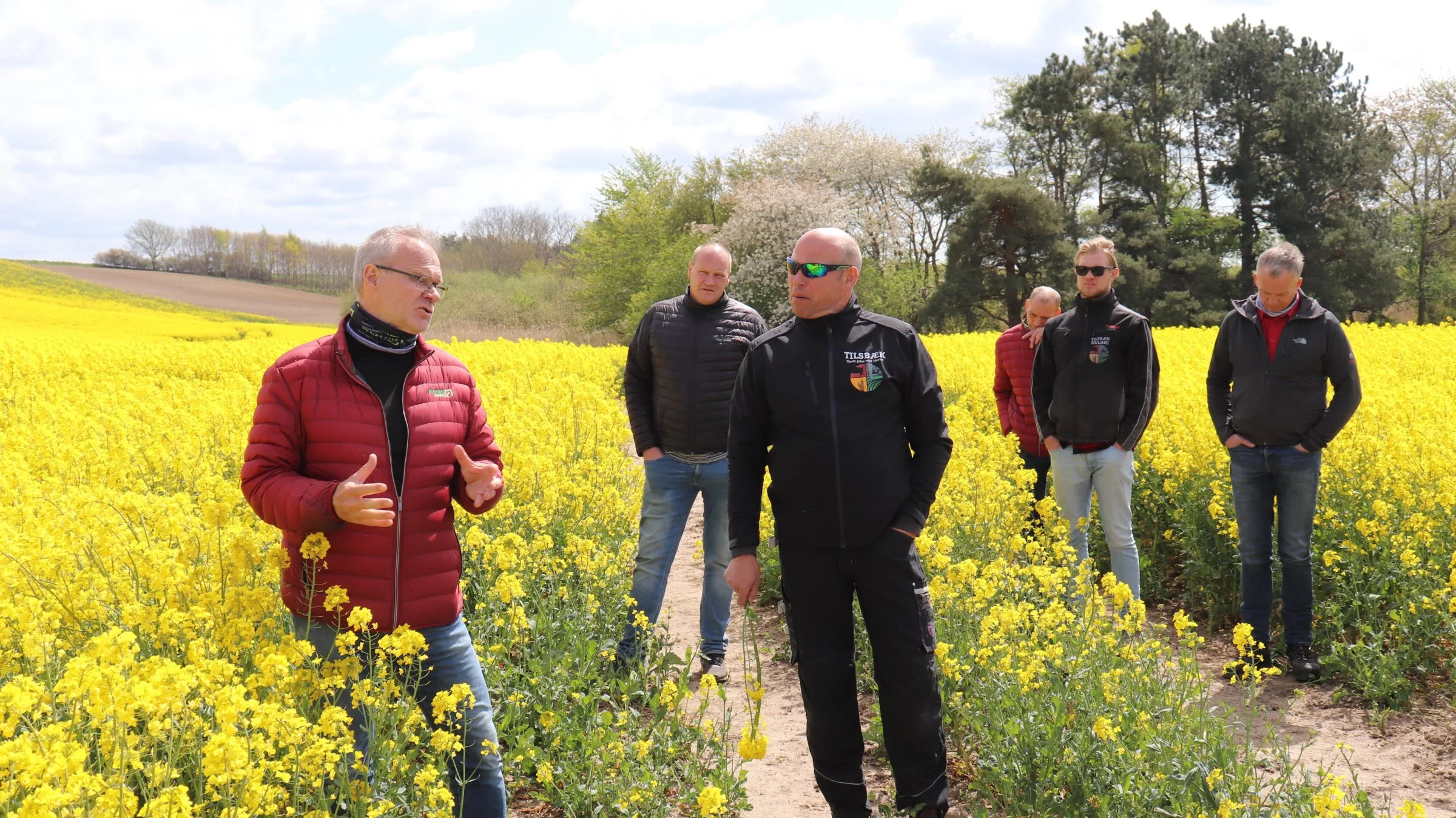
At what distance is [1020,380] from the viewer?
7.51 meters

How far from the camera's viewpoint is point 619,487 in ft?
27.4

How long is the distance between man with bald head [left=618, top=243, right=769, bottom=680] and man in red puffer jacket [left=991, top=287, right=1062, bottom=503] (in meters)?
2.62

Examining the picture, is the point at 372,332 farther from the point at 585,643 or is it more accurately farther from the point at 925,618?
the point at 585,643

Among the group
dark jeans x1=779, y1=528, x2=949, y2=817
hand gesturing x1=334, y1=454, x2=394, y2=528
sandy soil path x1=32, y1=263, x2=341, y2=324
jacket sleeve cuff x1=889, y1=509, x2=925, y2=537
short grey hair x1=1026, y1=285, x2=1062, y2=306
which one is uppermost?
sandy soil path x1=32, y1=263, x2=341, y2=324

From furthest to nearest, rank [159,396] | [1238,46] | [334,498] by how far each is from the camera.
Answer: [1238,46]
[159,396]
[334,498]

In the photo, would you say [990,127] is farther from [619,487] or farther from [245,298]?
[245,298]

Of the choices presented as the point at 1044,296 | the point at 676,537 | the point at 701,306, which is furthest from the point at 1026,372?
the point at 676,537

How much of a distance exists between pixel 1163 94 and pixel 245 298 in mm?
59319

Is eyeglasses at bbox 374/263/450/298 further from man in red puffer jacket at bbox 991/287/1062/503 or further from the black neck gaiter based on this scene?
man in red puffer jacket at bbox 991/287/1062/503

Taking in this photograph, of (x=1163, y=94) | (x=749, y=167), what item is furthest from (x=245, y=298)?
(x=1163, y=94)

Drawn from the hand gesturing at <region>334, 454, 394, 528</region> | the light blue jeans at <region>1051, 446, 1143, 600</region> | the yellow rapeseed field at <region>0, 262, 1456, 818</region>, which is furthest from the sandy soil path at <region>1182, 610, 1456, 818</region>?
the hand gesturing at <region>334, 454, 394, 528</region>

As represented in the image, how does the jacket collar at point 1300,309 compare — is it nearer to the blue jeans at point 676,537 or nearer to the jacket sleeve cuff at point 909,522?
the jacket sleeve cuff at point 909,522

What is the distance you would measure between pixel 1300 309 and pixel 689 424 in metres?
3.54

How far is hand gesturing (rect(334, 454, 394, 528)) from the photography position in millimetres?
2676
